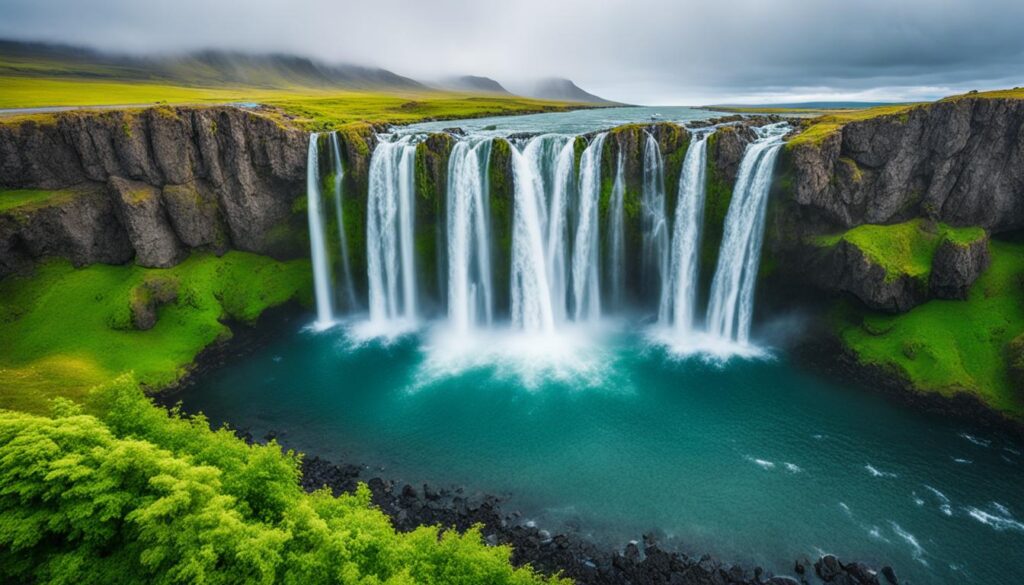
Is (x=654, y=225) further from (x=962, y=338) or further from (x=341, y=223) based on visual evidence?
(x=341, y=223)

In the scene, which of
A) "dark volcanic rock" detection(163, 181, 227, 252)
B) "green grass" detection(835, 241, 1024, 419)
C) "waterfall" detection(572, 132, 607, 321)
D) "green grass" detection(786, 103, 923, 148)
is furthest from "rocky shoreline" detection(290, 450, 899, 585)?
"dark volcanic rock" detection(163, 181, 227, 252)

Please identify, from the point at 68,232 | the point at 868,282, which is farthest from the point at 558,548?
the point at 68,232

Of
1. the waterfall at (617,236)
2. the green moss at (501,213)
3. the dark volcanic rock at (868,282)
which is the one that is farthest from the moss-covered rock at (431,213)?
the dark volcanic rock at (868,282)

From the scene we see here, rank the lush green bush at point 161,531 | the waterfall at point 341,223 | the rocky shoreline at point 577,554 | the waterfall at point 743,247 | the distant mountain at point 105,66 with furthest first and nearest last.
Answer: the distant mountain at point 105,66 → the waterfall at point 341,223 → the waterfall at point 743,247 → the rocky shoreline at point 577,554 → the lush green bush at point 161,531

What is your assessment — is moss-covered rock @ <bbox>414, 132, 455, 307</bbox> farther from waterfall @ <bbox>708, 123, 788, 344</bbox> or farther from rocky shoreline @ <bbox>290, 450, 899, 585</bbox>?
waterfall @ <bbox>708, 123, 788, 344</bbox>

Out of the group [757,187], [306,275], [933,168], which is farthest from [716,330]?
[306,275]

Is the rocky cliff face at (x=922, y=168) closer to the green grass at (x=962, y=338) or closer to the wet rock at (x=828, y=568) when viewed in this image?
the green grass at (x=962, y=338)

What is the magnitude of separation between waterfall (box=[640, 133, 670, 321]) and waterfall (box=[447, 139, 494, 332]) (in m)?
13.8

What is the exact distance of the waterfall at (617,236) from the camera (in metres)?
42.6

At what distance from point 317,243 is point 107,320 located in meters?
17.4

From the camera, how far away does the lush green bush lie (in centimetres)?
1375

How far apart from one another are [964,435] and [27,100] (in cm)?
10467

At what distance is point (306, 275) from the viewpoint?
1954 inches

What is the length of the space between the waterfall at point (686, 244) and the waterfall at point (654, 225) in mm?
661
